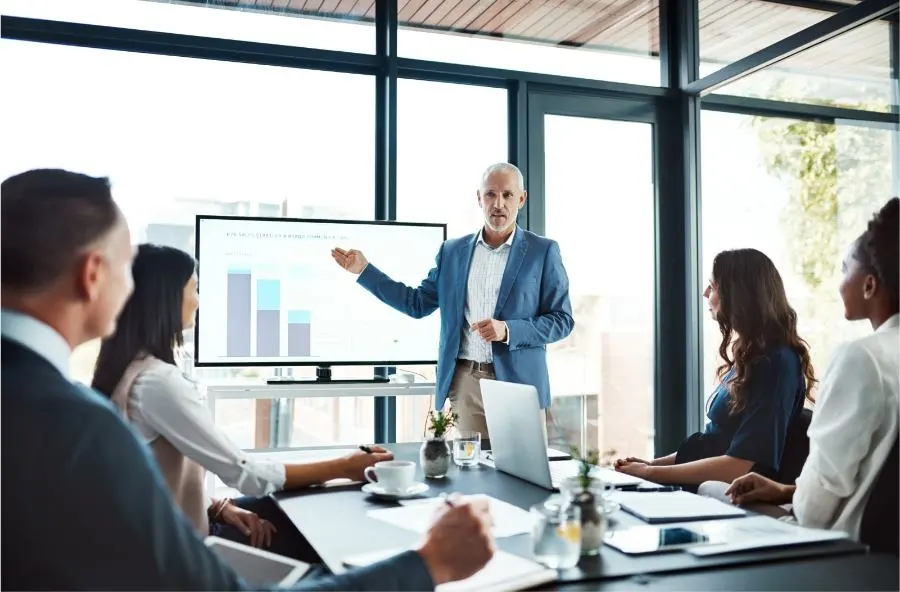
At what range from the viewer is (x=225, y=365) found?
11.9 ft

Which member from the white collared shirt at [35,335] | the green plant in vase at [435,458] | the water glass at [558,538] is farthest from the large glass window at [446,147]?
the white collared shirt at [35,335]

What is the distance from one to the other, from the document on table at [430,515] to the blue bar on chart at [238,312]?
2.17 m

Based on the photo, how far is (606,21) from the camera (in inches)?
181

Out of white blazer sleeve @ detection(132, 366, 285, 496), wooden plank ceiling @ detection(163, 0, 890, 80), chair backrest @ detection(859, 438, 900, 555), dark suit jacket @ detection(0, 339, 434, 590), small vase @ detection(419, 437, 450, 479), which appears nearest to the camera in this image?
dark suit jacket @ detection(0, 339, 434, 590)

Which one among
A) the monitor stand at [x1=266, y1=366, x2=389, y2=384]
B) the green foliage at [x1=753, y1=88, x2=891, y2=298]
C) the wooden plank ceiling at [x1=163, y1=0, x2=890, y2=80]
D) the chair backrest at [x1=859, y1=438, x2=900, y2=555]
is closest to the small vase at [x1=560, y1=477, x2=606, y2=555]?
the chair backrest at [x1=859, y1=438, x2=900, y2=555]

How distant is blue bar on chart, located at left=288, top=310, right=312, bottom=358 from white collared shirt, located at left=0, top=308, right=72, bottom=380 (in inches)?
106

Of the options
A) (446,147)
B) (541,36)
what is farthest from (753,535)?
(541,36)

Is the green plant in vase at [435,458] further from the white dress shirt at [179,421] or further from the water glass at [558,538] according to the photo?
the water glass at [558,538]

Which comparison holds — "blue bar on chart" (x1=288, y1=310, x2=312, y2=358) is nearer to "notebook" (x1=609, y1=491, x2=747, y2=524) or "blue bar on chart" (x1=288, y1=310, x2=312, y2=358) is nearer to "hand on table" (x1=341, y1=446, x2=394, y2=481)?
"hand on table" (x1=341, y1=446, x2=394, y2=481)

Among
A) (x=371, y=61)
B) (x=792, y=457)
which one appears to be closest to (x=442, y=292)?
(x=371, y=61)

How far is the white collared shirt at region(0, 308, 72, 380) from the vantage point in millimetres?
984

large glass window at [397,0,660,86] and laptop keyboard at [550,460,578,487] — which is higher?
large glass window at [397,0,660,86]

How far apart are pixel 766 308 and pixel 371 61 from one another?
264 cm

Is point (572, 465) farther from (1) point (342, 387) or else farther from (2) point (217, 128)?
(2) point (217, 128)
